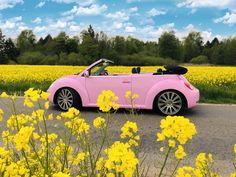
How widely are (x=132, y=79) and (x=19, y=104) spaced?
3247mm

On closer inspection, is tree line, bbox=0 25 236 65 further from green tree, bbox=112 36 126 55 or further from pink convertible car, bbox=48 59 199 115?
pink convertible car, bbox=48 59 199 115

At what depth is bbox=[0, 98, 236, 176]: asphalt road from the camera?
5125 mm

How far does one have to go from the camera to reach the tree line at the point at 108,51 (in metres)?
48.2

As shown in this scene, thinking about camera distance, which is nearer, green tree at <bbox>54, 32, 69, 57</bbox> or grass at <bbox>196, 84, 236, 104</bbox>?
grass at <bbox>196, 84, 236, 104</bbox>

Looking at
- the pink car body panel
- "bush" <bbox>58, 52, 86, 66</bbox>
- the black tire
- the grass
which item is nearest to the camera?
the pink car body panel

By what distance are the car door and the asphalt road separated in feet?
1.17

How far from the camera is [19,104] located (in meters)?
9.82

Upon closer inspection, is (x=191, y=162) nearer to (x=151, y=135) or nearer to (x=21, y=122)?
(x=151, y=135)

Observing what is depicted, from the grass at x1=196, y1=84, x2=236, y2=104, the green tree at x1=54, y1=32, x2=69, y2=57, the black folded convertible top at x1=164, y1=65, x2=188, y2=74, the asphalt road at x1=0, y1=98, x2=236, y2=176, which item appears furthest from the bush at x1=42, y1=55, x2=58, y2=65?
the black folded convertible top at x1=164, y1=65, x2=188, y2=74

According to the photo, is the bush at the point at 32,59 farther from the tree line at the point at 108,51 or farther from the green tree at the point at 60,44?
the green tree at the point at 60,44

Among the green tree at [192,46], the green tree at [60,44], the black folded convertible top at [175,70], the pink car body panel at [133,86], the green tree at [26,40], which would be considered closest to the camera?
the pink car body panel at [133,86]

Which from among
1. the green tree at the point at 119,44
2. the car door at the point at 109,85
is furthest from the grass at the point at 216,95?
the green tree at the point at 119,44

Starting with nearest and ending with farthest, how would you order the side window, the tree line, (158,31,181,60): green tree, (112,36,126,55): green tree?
the side window, the tree line, (112,36,126,55): green tree, (158,31,181,60): green tree

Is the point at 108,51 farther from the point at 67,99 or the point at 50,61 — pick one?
the point at 67,99
